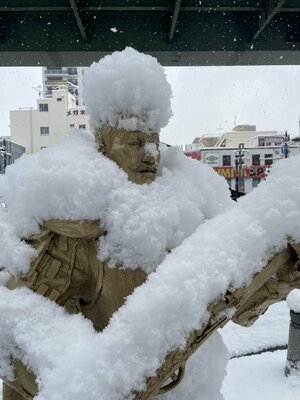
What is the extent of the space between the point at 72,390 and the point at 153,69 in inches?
37.4

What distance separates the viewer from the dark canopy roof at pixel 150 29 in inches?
140

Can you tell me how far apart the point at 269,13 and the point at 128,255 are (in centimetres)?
279

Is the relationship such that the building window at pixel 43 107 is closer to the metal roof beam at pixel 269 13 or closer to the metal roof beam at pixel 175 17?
the metal roof beam at pixel 175 17

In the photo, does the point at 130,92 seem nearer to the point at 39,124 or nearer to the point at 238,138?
the point at 39,124

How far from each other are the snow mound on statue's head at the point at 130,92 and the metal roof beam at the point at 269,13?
7.57ft

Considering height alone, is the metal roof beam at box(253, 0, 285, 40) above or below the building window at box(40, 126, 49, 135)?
below

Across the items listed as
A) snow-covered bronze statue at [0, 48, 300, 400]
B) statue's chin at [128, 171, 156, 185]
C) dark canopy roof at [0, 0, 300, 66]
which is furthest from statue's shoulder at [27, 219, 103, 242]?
dark canopy roof at [0, 0, 300, 66]

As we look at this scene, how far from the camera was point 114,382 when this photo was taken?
109 centimetres

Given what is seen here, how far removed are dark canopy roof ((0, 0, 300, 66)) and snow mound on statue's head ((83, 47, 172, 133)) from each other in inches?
86.0

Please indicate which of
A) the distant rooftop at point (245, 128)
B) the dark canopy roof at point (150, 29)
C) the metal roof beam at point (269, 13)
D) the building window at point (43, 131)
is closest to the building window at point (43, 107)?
the building window at point (43, 131)

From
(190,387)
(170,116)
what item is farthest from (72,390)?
(170,116)

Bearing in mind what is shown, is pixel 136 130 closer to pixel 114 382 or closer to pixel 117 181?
pixel 117 181

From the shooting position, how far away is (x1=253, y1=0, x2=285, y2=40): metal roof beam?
11.3 ft

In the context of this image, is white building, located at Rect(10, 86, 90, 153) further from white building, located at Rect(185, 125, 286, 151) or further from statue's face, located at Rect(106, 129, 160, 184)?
statue's face, located at Rect(106, 129, 160, 184)
